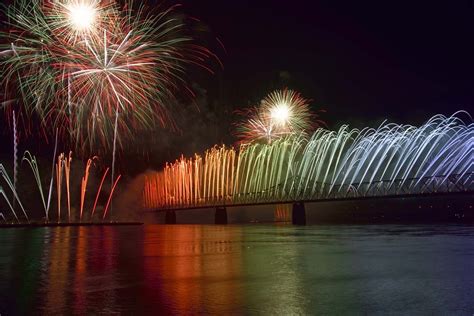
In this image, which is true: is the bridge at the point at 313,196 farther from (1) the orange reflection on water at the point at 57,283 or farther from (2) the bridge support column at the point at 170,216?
(1) the orange reflection on water at the point at 57,283

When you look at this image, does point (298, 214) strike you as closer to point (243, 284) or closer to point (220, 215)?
point (220, 215)

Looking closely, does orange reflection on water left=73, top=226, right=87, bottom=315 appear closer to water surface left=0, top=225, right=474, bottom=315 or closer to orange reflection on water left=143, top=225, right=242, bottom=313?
water surface left=0, top=225, right=474, bottom=315

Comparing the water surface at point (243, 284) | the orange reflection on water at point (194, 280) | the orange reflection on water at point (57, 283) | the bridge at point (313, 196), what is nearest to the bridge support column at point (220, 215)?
the bridge at point (313, 196)

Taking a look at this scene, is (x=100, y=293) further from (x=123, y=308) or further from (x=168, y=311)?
(x=168, y=311)

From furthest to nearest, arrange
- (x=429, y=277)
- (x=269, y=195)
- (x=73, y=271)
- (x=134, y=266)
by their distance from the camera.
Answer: (x=269, y=195), (x=134, y=266), (x=73, y=271), (x=429, y=277)

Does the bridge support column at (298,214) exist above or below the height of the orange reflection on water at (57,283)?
above

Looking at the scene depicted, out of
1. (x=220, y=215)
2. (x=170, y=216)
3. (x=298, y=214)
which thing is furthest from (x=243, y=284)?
(x=170, y=216)

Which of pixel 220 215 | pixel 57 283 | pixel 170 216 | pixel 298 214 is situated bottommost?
pixel 57 283

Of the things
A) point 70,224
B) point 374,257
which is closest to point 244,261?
point 374,257

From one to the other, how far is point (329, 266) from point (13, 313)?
11.7 metres

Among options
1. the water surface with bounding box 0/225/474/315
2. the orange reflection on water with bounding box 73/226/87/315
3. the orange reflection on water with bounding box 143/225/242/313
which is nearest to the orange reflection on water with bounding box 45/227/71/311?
the water surface with bounding box 0/225/474/315

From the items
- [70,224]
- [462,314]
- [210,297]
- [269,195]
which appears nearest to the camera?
[462,314]

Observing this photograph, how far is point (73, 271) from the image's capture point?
19.4 metres

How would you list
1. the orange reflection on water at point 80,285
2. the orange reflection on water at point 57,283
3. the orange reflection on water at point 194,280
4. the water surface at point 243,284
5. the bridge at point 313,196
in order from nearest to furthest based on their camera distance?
the water surface at point 243,284 → the orange reflection on water at point 80,285 → the orange reflection on water at point 194,280 → the orange reflection on water at point 57,283 → the bridge at point 313,196
